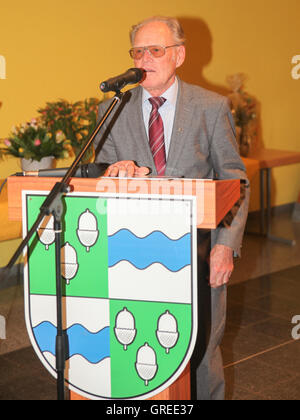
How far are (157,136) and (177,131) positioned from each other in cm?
9

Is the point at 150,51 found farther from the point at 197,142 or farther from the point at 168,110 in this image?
the point at 197,142

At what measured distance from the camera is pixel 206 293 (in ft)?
8.87

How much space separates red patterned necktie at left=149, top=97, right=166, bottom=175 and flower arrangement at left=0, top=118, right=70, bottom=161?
93.3 inches

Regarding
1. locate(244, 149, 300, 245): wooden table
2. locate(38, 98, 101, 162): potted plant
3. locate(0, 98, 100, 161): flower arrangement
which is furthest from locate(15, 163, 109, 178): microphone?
locate(244, 149, 300, 245): wooden table

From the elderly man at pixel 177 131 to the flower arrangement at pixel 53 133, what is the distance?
2.25m

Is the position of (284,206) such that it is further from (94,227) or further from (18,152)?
(94,227)

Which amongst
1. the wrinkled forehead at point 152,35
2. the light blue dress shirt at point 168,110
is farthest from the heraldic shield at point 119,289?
the wrinkled forehead at point 152,35

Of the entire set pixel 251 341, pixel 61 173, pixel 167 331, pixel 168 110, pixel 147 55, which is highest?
pixel 147 55

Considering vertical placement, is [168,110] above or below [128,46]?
below

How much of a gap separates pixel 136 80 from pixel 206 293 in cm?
95

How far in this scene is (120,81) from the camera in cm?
209

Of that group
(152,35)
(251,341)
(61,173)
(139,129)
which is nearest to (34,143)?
(251,341)

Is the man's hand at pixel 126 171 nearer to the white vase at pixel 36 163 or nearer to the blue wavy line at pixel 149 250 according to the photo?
the blue wavy line at pixel 149 250
